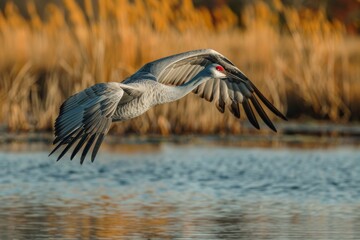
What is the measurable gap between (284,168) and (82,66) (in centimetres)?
513

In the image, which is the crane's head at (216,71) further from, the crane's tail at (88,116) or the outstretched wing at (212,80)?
the crane's tail at (88,116)

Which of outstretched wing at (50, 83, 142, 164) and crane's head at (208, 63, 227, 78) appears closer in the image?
outstretched wing at (50, 83, 142, 164)

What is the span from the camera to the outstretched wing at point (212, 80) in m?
11.9

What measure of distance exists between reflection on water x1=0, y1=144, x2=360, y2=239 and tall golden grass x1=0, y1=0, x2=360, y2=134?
1632 millimetres

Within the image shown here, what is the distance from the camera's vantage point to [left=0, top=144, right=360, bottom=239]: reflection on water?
380 inches

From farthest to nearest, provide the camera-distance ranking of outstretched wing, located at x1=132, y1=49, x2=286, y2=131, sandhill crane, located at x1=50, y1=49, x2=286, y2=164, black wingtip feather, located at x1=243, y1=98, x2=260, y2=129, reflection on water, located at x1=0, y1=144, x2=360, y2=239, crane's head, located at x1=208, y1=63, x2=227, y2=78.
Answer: outstretched wing, located at x1=132, y1=49, x2=286, y2=131
black wingtip feather, located at x1=243, y1=98, x2=260, y2=129
crane's head, located at x1=208, y1=63, x2=227, y2=78
sandhill crane, located at x1=50, y1=49, x2=286, y2=164
reflection on water, located at x1=0, y1=144, x2=360, y2=239

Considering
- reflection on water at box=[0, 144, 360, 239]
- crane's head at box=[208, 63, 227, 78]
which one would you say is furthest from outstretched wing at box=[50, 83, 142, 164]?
crane's head at box=[208, 63, 227, 78]

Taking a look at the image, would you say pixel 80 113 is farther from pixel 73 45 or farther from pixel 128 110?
pixel 73 45

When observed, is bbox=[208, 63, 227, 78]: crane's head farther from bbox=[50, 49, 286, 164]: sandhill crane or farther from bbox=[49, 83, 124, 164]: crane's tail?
bbox=[49, 83, 124, 164]: crane's tail

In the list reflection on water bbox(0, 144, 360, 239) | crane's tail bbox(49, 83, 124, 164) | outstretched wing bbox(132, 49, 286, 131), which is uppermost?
outstretched wing bbox(132, 49, 286, 131)

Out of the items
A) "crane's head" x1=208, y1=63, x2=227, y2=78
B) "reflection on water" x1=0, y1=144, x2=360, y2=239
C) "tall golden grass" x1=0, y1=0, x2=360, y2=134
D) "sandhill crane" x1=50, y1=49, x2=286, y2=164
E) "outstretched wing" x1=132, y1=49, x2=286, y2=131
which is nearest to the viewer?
"reflection on water" x1=0, y1=144, x2=360, y2=239

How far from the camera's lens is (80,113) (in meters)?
9.93

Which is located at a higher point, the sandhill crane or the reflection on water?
the sandhill crane

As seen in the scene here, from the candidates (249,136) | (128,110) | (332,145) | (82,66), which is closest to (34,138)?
(82,66)
